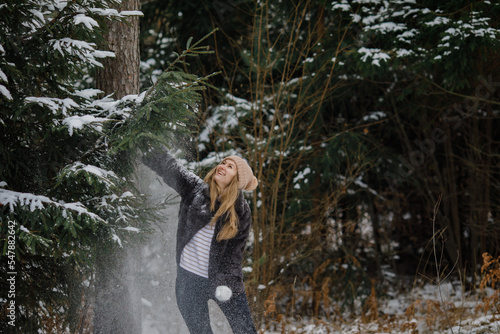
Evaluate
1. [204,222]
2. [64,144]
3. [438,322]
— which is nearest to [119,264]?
[204,222]

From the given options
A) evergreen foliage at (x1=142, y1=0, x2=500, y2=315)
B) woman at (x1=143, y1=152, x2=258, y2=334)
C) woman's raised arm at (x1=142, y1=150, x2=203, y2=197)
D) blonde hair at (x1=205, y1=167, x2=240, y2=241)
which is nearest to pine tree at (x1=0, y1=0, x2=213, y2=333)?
woman's raised arm at (x1=142, y1=150, x2=203, y2=197)

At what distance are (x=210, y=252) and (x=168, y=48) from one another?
237 inches

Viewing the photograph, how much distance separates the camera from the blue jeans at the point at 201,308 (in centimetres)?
314

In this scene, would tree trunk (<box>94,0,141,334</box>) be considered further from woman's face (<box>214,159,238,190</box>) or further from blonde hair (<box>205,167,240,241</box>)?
woman's face (<box>214,159,238,190</box>)

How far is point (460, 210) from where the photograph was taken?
9680 mm

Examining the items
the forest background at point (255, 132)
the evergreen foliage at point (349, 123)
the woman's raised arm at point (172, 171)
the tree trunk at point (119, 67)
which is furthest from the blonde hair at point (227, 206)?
the evergreen foliage at point (349, 123)

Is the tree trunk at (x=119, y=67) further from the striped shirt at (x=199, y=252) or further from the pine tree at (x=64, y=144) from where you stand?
the striped shirt at (x=199, y=252)

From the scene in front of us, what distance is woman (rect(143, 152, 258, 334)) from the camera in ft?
10.3

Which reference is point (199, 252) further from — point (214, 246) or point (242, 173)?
point (242, 173)

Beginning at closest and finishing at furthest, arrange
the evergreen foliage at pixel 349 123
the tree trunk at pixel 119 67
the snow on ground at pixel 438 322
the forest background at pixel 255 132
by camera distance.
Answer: the forest background at pixel 255 132
the tree trunk at pixel 119 67
the snow on ground at pixel 438 322
the evergreen foliage at pixel 349 123

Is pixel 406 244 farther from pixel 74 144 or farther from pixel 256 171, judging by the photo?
pixel 74 144

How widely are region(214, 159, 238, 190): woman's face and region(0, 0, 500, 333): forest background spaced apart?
16.0 inches

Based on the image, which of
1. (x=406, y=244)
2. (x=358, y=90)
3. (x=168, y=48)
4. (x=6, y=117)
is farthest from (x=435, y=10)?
(x=406, y=244)

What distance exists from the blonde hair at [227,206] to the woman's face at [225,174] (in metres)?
0.03
